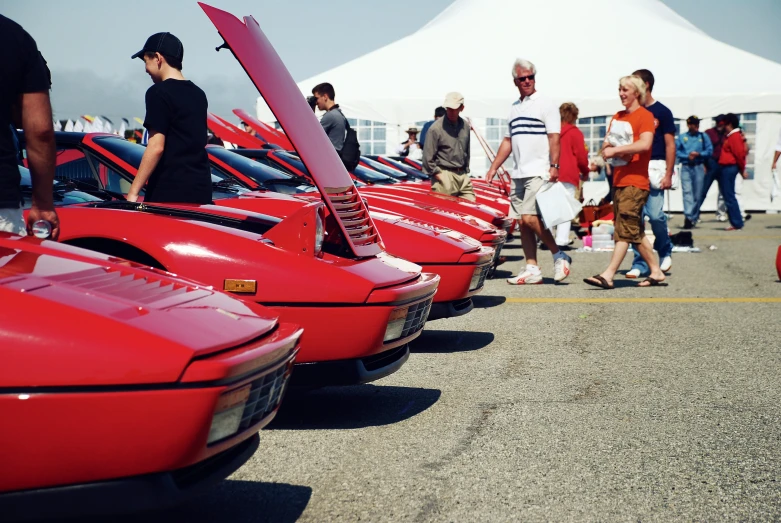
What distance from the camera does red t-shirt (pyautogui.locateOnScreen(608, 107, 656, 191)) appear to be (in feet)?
26.0

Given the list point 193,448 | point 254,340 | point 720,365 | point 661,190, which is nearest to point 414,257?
point 720,365

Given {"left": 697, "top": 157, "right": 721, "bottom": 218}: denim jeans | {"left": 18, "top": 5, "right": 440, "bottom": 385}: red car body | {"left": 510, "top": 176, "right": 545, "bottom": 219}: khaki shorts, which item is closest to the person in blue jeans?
{"left": 510, "top": 176, "right": 545, "bottom": 219}: khaki shorts

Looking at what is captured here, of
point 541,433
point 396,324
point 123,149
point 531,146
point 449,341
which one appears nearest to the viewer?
point 541,433

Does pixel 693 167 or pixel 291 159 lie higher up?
pixel 291 159

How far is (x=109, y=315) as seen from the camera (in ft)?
7.32

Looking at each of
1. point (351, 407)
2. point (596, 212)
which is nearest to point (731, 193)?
point (596, 212)

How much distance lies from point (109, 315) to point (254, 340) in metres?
0.41

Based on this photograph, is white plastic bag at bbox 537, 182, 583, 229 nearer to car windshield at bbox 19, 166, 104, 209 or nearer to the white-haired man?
the white-haired man

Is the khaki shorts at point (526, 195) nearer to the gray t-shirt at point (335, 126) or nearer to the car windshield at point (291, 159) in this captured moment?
the gray t-shirt at point (335, 126)

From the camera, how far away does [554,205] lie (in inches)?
320

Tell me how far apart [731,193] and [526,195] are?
8.34 meters

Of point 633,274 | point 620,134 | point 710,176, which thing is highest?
point 620,134

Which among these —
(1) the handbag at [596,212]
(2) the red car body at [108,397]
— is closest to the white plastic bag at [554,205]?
(1) the handbag at [596,212]

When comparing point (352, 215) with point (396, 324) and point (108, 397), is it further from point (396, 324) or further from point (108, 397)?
point (108, 397)
